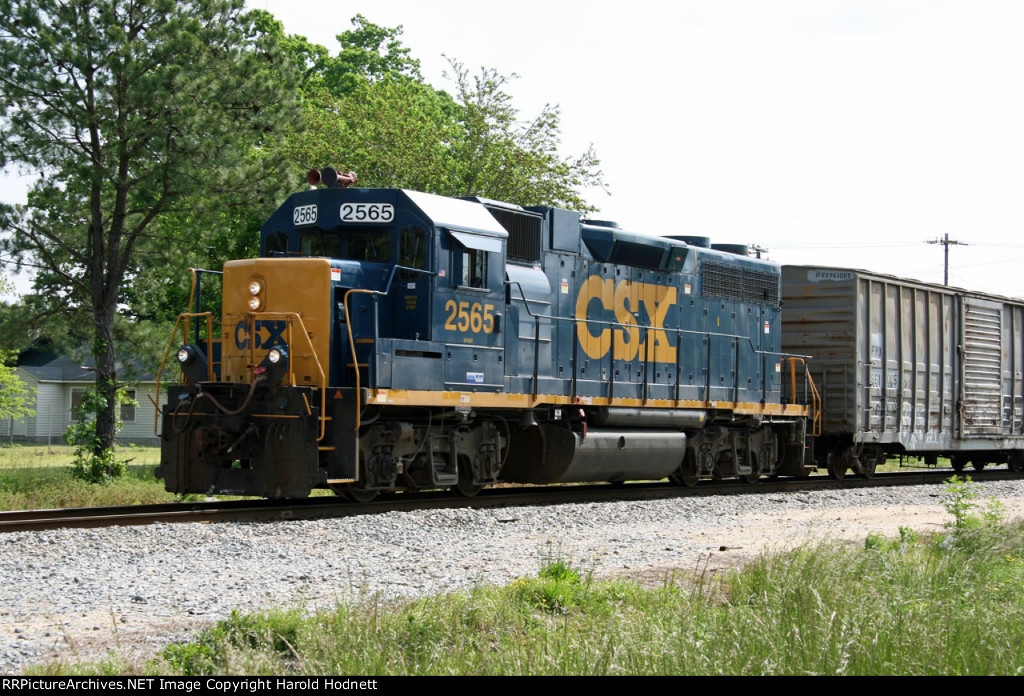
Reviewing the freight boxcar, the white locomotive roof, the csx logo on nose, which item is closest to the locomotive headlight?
the csx logo on nose

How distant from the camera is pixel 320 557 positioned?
8.99 m

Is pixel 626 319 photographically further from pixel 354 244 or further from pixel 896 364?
pixel 896 364

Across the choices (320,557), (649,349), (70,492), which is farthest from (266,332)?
(649,349)

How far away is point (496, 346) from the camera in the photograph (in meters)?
13.2

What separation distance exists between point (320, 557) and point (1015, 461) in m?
19.0

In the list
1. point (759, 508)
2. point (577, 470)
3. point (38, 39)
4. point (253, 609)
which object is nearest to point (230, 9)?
point (38, 39)

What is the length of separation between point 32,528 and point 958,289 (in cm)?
1767

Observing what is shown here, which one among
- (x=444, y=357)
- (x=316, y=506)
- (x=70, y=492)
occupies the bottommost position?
(x=70, y=492)

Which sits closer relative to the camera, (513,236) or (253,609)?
(253,609)

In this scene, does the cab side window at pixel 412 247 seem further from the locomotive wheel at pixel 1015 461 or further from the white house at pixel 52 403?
the white house at pixel 52 403

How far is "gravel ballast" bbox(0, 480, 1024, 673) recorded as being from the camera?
6.58 metres

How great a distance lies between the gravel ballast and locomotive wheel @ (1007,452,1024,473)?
10.5 meters

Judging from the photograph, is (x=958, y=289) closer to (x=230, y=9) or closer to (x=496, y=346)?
(x=496, y=346)

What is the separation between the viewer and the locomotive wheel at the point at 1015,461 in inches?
917
